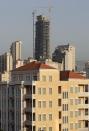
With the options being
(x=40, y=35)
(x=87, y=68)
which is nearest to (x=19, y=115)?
(x=87, y=68)

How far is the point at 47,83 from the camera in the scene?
44.4 metres

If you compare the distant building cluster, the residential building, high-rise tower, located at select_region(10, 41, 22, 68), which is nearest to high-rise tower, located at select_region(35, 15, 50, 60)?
the residential building

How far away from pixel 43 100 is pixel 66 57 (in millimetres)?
47485

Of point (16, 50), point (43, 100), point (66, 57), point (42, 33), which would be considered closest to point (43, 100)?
point (43, 100)

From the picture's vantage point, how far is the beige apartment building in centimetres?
4397

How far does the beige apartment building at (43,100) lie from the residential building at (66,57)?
3398 centimetres

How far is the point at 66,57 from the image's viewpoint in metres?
91.4

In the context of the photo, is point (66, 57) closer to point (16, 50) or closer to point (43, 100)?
point (16, 50)

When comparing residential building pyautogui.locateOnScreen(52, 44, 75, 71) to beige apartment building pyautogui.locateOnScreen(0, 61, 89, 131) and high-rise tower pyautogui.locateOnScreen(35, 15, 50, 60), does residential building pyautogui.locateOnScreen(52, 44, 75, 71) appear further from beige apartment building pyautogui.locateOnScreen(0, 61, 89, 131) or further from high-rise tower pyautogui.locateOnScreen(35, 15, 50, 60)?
beige apartment building pyautogui.locateOnScreen(0, 61, 89, 131)

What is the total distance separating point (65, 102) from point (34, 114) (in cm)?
360

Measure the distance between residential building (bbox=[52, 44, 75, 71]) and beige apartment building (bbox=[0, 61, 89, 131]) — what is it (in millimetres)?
33975

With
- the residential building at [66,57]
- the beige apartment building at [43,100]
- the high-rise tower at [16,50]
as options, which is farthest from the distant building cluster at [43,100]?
the high-rise tower at [16,50]

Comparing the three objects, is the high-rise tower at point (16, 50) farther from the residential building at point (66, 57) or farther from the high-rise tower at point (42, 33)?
the high-rise tower at point (42, 33)

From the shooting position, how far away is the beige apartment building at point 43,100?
44.0 metres
